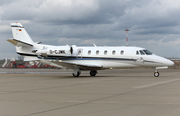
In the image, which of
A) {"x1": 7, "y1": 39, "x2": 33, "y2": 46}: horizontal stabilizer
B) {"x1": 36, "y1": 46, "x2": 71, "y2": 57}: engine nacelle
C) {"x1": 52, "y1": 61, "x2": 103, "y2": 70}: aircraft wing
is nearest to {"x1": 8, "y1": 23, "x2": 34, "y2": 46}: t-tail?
{"x1": 7, "y1": 39, "x2": 33, "y2": 46}: horizontal stabilizer

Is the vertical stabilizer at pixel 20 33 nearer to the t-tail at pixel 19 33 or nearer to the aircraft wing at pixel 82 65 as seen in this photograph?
the t-tail at pixel 19 33

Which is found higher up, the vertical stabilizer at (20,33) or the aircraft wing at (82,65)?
the vertical stabilizer at (20,33)

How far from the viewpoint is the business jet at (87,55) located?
1110 inches

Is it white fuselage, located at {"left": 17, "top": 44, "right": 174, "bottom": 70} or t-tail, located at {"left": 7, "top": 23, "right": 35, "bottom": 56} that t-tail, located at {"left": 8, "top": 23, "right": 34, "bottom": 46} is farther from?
white fuselage, located at {"left": 17, "top": 44, "right": 174, "bottom": 70}

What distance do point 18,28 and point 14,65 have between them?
44.8 metres

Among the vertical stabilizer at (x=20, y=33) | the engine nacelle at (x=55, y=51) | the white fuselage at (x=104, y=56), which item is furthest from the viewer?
the vertical stabilizer at (x=20, y=33)

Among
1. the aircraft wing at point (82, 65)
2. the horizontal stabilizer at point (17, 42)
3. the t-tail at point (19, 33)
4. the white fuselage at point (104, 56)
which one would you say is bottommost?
the aircraft wing at point (82, 65)

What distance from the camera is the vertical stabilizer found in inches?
1302

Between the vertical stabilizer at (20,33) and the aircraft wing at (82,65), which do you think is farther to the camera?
the vertical stabilizer at (20,33)

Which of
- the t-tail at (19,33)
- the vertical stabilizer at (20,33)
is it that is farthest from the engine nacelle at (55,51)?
the vertical stabilizer at (20,33)

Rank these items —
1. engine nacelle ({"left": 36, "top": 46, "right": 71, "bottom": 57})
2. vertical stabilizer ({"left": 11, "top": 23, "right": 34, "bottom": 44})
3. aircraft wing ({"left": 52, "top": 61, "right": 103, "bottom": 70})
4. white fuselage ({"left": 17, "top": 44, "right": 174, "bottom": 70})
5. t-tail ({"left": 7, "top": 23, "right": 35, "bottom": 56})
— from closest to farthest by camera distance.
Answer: white fuselage ({"left": 17, "top": 44, "right": 174, "bottom": 70}), aircraft wing ({"left": 52, "top": 61, "right": 103, "bottom": 70}), engine nacelle ({"left": 36, "top": 46, "right": 71, "bottom": 57}), t-tail ({"left": 7, "top": 23, "right": 35, "bottom": 56}), vertical stabilizer ({"left": 11, "top": 23, "right": 34, "bottom": 44})

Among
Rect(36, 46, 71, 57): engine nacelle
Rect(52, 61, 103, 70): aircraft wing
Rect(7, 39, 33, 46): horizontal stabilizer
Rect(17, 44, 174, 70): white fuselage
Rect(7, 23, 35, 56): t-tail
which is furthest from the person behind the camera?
Rect(7, 23, 35, 56): t-tail

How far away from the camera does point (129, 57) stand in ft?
93.7

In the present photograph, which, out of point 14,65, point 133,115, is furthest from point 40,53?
point 14,65
